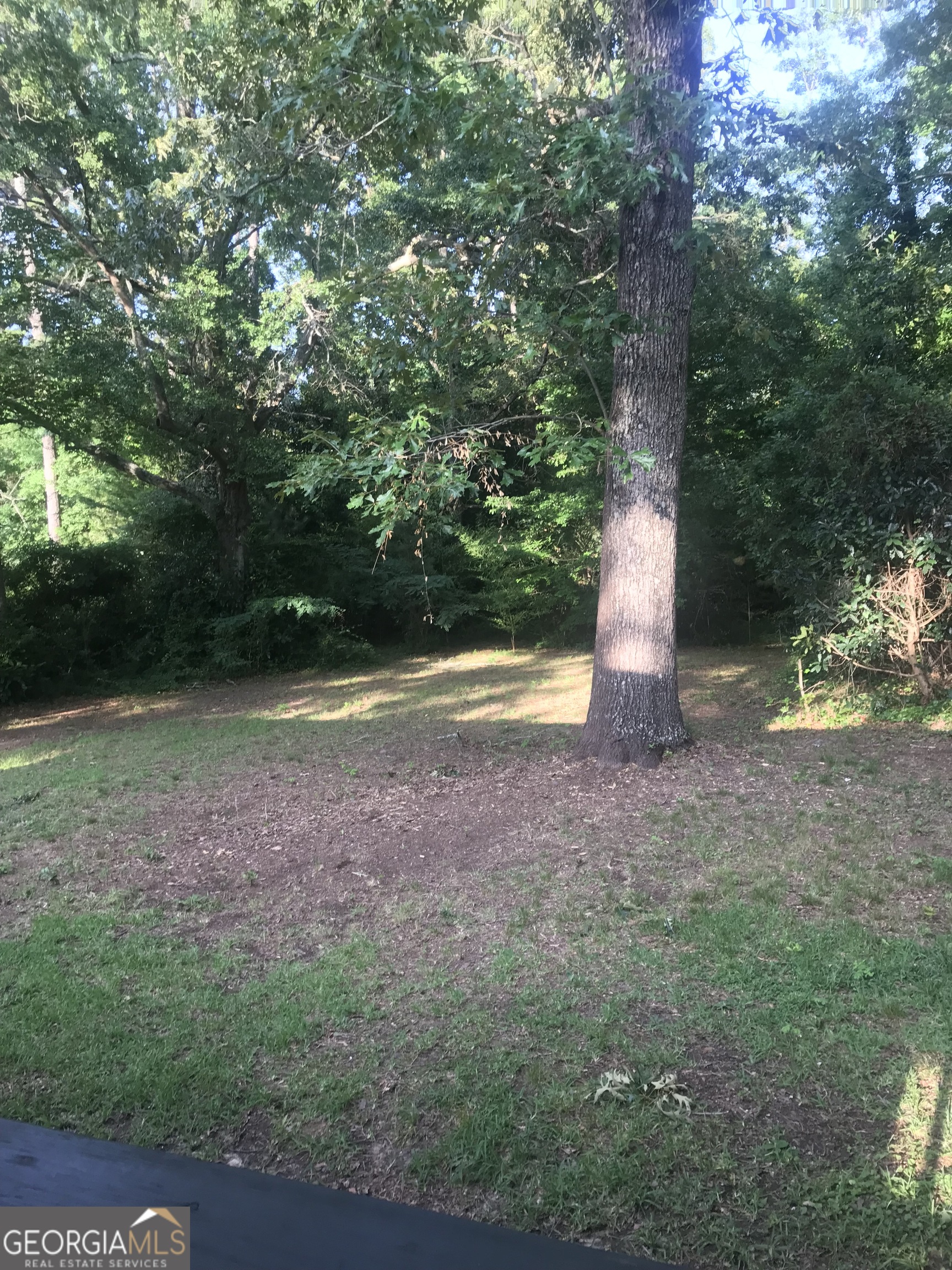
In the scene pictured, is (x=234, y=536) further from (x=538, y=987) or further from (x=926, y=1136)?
(x=926, y=1136)

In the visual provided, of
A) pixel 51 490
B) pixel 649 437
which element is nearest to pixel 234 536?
pixel 51 490

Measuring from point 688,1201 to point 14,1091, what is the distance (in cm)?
225

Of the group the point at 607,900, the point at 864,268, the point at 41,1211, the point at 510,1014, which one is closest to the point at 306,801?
the point at 607,900

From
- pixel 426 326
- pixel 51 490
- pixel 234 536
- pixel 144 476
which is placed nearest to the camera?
pixel 426 326

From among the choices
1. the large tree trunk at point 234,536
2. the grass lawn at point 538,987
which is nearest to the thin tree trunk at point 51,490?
the large tree trunk at point 234,536

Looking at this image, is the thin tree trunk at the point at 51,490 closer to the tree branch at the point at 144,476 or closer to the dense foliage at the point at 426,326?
the dense foliage at the point at 426,326

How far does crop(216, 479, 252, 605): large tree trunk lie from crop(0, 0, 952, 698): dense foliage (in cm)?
5

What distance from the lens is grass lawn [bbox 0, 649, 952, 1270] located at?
225cm

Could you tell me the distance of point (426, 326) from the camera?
6.93m

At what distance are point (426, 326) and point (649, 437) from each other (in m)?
2.27

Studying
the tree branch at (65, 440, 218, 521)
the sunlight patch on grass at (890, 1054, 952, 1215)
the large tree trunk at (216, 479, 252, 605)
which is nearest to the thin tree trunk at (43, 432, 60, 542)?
the tree branch at (65, 440, 218, 521)

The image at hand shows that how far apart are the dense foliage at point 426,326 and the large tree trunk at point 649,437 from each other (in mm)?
321

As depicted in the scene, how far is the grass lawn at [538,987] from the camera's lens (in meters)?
2.25

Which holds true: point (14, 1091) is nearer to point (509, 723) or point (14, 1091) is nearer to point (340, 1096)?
point (340, 1096)
